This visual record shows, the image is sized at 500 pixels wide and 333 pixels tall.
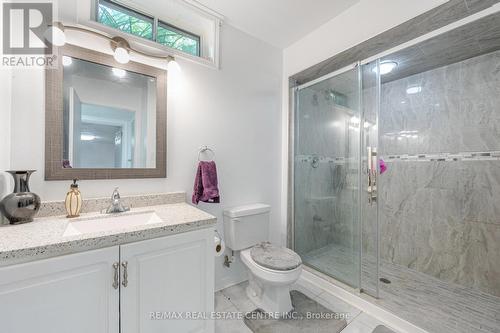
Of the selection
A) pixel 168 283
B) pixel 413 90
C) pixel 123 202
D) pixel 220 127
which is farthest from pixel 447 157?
pixel 123 202

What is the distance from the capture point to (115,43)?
1.38 m

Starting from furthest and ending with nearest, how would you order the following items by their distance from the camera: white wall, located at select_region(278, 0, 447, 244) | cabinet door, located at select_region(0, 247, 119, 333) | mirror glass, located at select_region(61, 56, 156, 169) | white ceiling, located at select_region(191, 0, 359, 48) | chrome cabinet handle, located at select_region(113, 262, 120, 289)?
white ceiling, located at select_region(191, 0, 359, 48) < white wall, located at select_region(278, 0, 447, 244) < mirror glass, located at select_region(61, 56, 156, 169) < chrome cabinet handle, located at select_region(113, 262, 120, 289) < cabinet door, located at select_region(0, 247, 119, 333)

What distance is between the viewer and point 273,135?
230cm

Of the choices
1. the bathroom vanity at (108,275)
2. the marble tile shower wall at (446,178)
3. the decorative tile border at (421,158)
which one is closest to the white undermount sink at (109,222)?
the bathroom vanity at (108,275)

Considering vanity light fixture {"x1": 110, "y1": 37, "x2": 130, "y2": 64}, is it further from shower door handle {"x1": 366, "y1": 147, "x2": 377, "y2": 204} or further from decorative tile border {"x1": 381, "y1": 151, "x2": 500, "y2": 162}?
decorative tile border {"x1": 381, "y1": 151, "x2": 500, "y2": 162}

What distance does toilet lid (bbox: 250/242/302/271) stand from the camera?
147cm

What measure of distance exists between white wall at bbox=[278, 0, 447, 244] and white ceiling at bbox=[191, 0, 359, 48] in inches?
3.2

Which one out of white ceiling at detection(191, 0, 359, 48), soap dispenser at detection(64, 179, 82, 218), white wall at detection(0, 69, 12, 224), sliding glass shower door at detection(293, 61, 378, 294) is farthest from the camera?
sliding glass shower door at detection(293, 61, 378, 294)

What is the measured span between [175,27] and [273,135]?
4.43ft

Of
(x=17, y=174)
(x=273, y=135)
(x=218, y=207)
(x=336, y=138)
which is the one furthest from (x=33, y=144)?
(x=336, y=138)

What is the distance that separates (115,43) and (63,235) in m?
1.23

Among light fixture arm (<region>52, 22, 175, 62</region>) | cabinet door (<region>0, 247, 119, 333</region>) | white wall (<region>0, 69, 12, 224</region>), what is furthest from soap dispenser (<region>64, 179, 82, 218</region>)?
light fixture arm (<region>52, 22, 175, 62</region>)

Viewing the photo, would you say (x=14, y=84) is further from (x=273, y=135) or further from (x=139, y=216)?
(x=273, y=135)

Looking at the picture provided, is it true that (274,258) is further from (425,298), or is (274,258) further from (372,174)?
(425,298)
